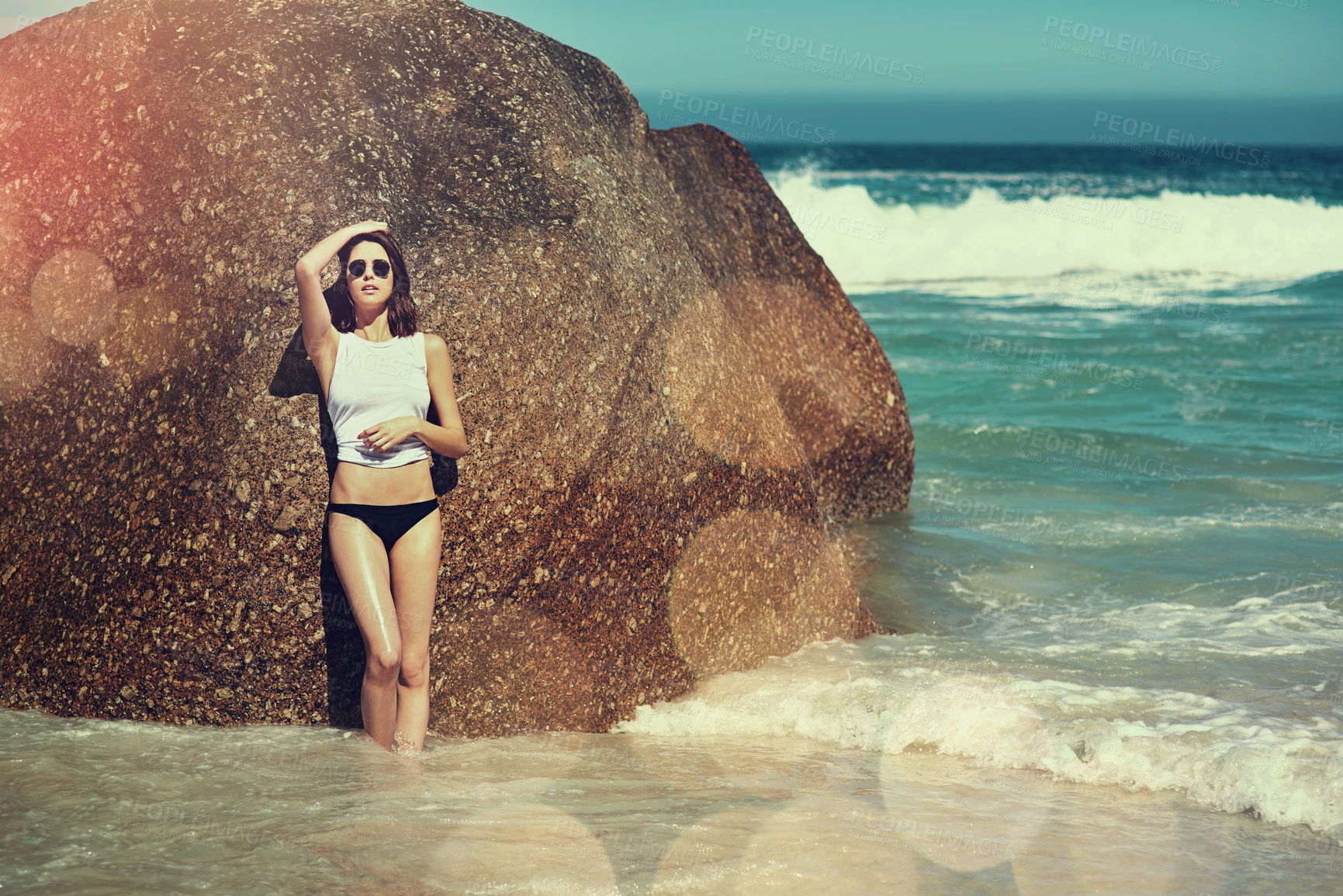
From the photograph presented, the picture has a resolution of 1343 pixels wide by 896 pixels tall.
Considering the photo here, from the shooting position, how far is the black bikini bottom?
138 inches

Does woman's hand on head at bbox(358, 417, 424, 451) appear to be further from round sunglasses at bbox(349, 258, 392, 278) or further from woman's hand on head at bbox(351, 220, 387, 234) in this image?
woman's hand on head at bbox(351, 220, 387, 234)

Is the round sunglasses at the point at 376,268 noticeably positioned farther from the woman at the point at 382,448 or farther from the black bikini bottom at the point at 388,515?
the black bikini bottom at the point at 388,515

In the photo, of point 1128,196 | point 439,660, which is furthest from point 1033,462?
point 1128,196

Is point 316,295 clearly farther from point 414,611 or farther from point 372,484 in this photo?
point 414,611

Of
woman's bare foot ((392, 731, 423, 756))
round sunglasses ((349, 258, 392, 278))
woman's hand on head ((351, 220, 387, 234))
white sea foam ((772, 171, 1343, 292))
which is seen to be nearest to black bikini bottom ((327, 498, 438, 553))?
woman's bare foot ((392, 731, 423, 756))

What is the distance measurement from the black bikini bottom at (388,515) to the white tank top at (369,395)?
0.49ft

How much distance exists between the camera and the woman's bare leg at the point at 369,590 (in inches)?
137

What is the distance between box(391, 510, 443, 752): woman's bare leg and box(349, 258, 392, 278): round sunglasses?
2.87ft

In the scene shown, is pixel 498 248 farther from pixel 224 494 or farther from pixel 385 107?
pixel 224 494

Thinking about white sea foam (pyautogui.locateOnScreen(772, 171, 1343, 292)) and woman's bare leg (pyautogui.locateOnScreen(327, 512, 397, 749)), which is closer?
woman's bare leg (pyautogui.locateOnScreen(327, 512, 397, 749))

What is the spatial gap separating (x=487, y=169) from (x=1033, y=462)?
601 centimetres

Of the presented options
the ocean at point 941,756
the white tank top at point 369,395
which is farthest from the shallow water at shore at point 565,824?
the white tank top at point 369,395

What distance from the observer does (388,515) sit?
11.6ft

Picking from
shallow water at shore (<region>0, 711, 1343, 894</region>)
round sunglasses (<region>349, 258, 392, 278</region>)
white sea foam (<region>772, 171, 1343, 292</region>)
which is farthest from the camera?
white sea foam (<region>772, 171, 1343, 292</region>)
